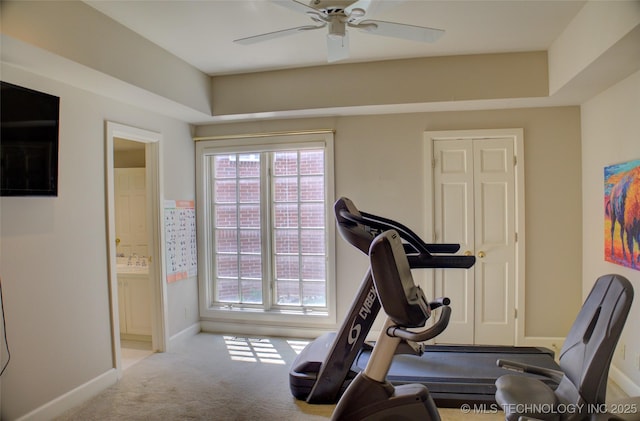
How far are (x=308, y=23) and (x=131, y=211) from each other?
2.81 metres

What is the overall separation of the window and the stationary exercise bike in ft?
6.80

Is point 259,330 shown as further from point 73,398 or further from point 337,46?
point 337,46

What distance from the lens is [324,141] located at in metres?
3.76

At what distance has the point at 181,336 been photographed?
12.5 ft

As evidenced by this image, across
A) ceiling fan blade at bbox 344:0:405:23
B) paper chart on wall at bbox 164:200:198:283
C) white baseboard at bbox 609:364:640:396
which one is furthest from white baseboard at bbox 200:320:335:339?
ceiling fan blade at bbox 344:0:405:23

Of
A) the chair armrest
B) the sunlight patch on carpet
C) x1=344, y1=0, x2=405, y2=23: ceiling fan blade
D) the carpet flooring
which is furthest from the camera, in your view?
the sunlight patch on carpet

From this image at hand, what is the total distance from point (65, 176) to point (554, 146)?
421cm

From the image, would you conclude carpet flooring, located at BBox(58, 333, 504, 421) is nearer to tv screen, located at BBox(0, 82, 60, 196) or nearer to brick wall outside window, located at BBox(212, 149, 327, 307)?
brick wall outside window, located at BBox(212, 149, 327, 307)

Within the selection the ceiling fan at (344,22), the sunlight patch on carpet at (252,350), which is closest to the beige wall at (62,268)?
the sunlight patch on carpet at (252,350)

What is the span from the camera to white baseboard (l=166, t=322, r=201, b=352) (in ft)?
11.8

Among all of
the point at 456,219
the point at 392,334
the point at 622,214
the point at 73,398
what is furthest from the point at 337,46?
the point at 73,398

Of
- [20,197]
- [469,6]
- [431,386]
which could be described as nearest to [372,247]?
[431,386]

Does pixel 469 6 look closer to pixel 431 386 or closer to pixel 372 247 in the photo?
pixel 372 247

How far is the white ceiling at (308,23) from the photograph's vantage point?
2344 millimetres
